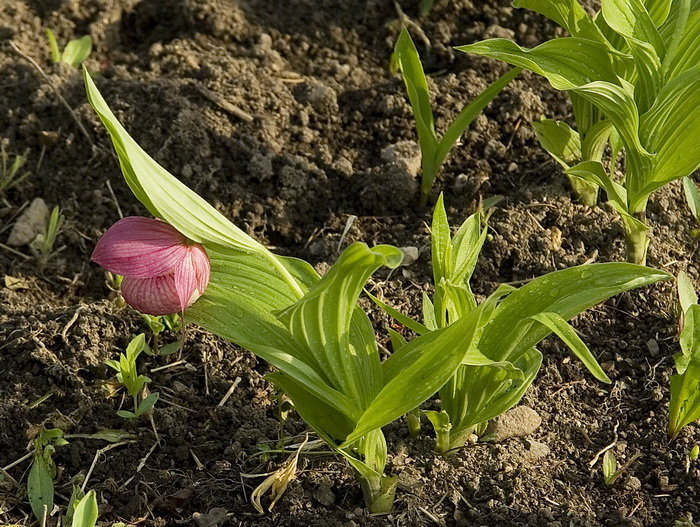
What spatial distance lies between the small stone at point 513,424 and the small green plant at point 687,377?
38 cm

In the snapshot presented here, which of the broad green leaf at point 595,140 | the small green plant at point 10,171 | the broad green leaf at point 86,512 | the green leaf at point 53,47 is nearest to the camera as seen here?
the broad green leaf at point 86,512

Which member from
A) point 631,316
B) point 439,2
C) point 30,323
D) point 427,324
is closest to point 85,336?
point 30,323

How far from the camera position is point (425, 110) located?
10.1ft

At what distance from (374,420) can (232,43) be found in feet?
7.88

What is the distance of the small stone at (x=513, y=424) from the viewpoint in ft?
8.15

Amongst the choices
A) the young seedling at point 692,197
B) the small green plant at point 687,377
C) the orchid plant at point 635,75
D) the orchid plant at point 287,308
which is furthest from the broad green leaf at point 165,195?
the young seedling at point 692,197

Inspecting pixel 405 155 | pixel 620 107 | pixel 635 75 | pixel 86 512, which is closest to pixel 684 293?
pixel 620 107

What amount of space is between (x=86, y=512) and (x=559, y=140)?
6.29ft

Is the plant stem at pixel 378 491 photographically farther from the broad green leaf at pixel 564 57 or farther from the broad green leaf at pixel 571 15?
the broad green leaf at pixel 571 15

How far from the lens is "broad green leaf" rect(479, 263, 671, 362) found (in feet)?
6.75

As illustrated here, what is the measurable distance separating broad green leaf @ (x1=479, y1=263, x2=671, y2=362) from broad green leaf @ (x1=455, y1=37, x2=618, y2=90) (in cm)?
→ 66

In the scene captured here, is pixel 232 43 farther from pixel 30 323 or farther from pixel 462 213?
pixel 30 323

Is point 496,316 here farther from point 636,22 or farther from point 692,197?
point 692,197

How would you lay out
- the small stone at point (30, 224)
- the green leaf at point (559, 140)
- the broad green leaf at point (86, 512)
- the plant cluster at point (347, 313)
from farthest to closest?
the small stone at point (30, 224)
the green leaf at point (559, 140)
the broad green leaf at point (86, 512)
the plant cluster at point (347, 313)
